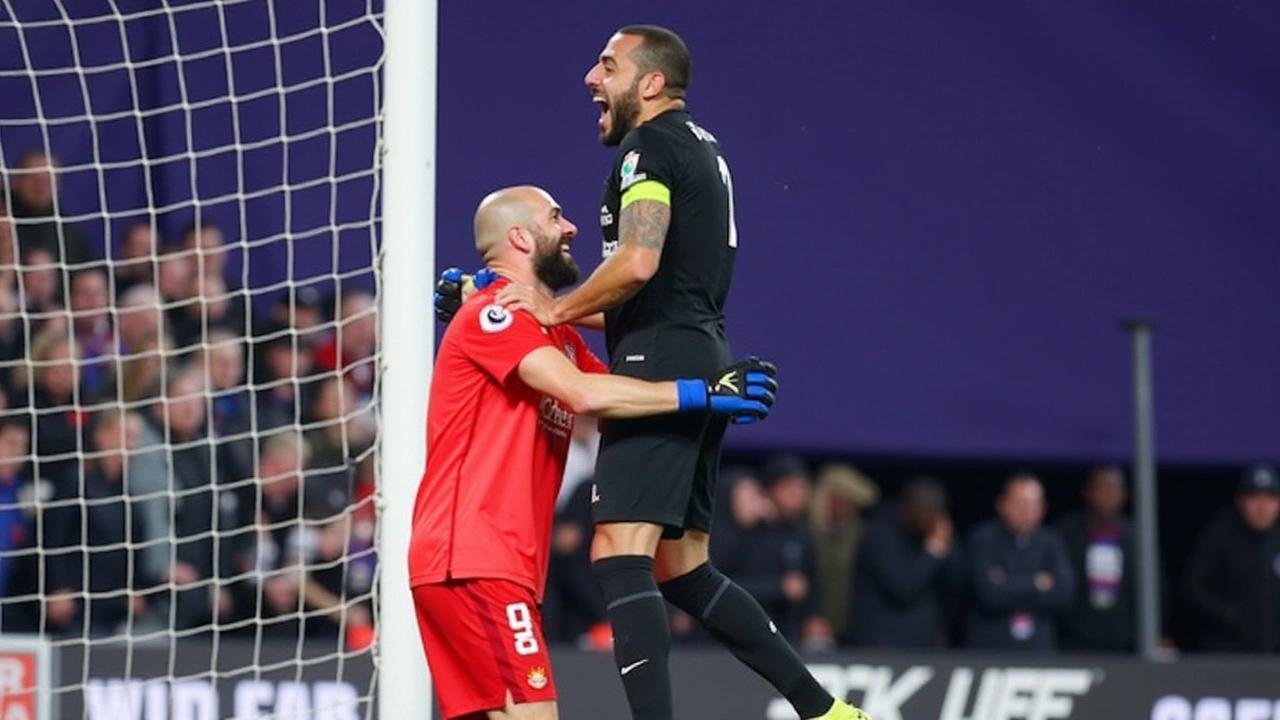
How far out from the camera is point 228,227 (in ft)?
29.9

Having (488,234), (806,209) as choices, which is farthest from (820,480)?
(488,234)

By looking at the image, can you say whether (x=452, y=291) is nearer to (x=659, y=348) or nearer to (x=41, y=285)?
(x=659, y=348)

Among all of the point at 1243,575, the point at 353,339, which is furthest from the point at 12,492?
the point at 1243,575

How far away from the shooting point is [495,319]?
5.25 meters

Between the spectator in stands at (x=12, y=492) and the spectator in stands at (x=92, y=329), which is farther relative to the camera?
the spectator in stands at (x=92, y=329)

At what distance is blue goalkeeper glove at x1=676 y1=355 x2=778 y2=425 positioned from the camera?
5199 millimetres

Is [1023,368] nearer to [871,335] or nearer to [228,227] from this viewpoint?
[871,335]

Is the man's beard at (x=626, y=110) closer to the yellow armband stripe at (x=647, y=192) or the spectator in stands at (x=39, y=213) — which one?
the yellow armband stripe at (x=647, y=192)

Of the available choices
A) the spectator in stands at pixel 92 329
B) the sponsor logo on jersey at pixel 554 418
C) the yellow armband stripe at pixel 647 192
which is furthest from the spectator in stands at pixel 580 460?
the yellow armband stripe at pixel 647 192

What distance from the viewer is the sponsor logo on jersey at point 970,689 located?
8133mm

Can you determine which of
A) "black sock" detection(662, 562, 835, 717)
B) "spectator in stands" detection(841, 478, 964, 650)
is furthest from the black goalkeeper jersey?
"spectator in stands" detection(841, 478, 964, 650)

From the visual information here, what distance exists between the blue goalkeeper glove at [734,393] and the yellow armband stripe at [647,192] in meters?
0.42

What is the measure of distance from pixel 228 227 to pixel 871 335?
9.07 ft

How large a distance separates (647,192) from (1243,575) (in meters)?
5.81
